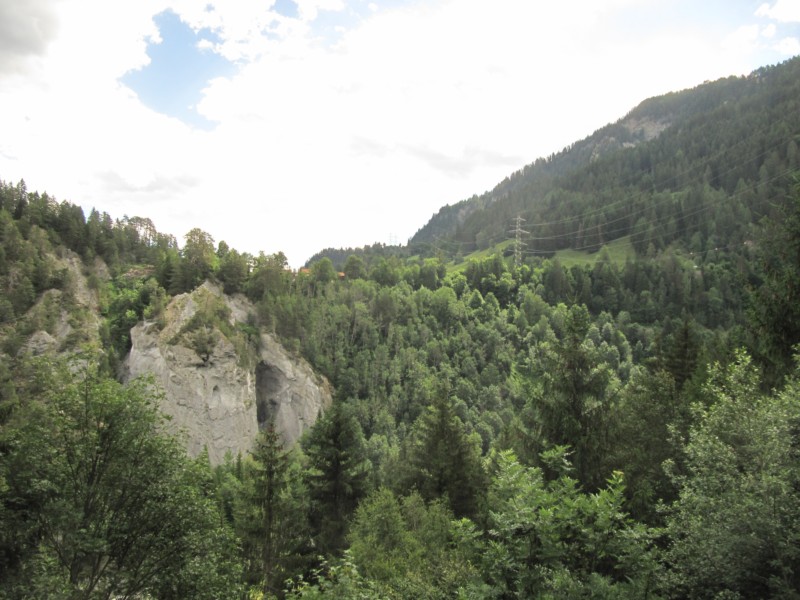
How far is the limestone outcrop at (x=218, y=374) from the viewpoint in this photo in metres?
65.1

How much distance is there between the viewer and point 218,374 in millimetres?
68500

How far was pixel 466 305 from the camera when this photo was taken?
114m

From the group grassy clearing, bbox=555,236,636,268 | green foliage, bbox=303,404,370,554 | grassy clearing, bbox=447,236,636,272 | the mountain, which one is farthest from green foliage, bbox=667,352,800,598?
grassy clearing, bbox=555,236,636,268

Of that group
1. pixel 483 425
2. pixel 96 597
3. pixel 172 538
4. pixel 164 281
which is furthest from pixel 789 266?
pixel 164 281

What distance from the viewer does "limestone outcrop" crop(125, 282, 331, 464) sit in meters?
65.1

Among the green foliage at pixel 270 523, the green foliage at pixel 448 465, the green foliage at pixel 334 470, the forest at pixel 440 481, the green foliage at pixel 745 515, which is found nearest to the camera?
the green foliage at pixel 745 515

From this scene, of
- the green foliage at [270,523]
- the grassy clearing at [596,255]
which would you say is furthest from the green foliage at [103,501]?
the grassy clearing at [596,255]

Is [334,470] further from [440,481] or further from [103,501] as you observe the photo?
[103,501]

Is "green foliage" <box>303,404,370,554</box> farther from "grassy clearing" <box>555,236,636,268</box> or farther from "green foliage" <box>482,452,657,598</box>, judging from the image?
"grassy clearing" <box>555,236,636,268</box>

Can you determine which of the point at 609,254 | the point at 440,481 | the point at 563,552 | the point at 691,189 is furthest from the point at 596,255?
the point at 563,552

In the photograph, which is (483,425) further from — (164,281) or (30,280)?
(30,280)

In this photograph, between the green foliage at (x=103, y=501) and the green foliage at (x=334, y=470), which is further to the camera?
the green foliage at (x=334, y=470)

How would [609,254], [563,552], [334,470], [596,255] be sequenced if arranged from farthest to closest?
[596,255]
[609,254]
[334,470]
[563,552]

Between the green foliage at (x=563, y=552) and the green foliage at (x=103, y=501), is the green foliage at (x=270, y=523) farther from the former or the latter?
the green foliage at (x=563, y=552)
